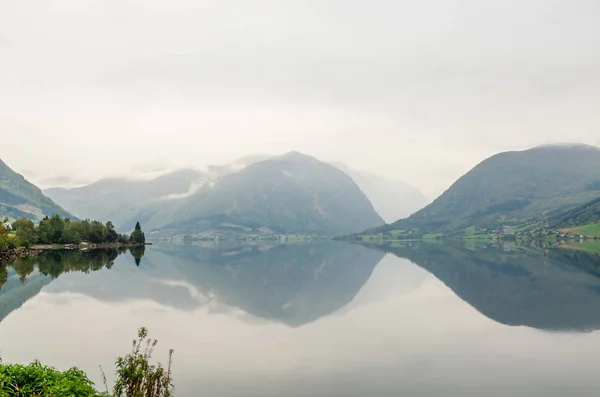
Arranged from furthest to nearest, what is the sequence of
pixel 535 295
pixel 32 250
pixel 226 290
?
pixel 32 250, pixel 226 290, pixel 535 295

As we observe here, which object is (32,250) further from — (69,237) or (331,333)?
(331,333)

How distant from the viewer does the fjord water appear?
25.4 metres

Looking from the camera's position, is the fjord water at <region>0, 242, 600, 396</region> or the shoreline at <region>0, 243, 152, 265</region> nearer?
the fjord water at <region>0, 242, 600, 396</region>

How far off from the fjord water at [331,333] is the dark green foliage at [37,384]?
28.5ft

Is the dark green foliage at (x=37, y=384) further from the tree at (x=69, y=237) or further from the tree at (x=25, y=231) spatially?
the tree at (x=69, y=237)

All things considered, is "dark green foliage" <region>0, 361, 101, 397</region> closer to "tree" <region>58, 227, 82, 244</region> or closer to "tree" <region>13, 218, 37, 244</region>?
"tree" <region>13, 218, 37, 244</region>

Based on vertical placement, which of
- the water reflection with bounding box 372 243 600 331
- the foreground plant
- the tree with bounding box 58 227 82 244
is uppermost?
the tree with bounding box 58 227 82 244

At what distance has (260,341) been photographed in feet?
117

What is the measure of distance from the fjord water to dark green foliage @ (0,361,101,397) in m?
8.69

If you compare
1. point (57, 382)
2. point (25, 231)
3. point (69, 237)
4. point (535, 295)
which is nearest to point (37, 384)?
point (57, 382)

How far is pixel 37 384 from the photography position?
1494cm

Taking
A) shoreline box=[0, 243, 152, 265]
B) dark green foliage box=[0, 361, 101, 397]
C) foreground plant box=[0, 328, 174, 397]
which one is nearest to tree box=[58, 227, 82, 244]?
shoreline box=[0, 243, 152, 265]

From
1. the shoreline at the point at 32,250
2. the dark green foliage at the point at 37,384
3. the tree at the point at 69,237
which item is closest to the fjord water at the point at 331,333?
the dark green foliage at the point at 37,384

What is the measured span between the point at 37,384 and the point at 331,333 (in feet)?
85.7
